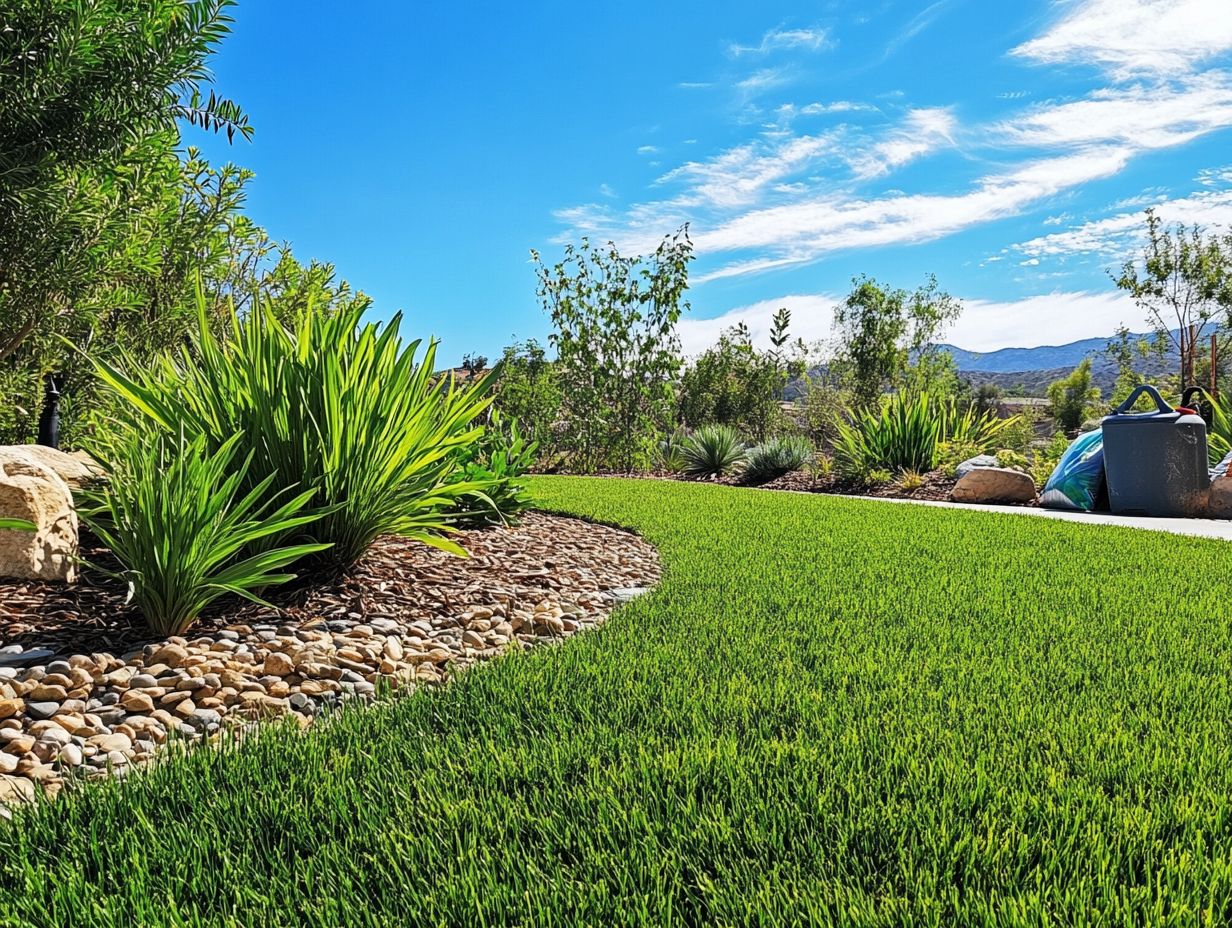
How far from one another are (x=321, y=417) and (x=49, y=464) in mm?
1984

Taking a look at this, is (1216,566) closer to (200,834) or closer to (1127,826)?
(1127,826)

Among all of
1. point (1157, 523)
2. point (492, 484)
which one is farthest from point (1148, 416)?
point (492, 484)

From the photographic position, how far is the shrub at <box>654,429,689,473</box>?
518 inches

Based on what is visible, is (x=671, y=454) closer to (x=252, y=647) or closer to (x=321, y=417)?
(x=321, y=417)

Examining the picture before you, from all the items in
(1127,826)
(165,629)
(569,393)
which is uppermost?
(569,393)

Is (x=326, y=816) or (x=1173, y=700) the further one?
(x=1173, y=700)

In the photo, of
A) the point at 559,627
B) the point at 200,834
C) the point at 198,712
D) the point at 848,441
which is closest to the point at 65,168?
the point at 198,712

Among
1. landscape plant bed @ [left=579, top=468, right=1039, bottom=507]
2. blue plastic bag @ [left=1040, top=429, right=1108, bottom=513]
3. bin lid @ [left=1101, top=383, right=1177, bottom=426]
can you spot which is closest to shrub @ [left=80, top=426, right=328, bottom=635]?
bin lid @ [left=1101, top=383, right=1177, bottom=426]

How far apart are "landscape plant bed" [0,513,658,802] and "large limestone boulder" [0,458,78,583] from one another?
0.35ft

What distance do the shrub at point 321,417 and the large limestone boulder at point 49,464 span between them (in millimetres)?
494

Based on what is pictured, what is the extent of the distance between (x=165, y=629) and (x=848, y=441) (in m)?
9.27

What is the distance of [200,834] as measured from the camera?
1903 mm

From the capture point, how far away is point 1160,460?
7574 mm

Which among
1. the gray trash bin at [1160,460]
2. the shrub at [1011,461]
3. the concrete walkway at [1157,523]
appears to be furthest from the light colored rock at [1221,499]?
the shrub at [1011,461]
